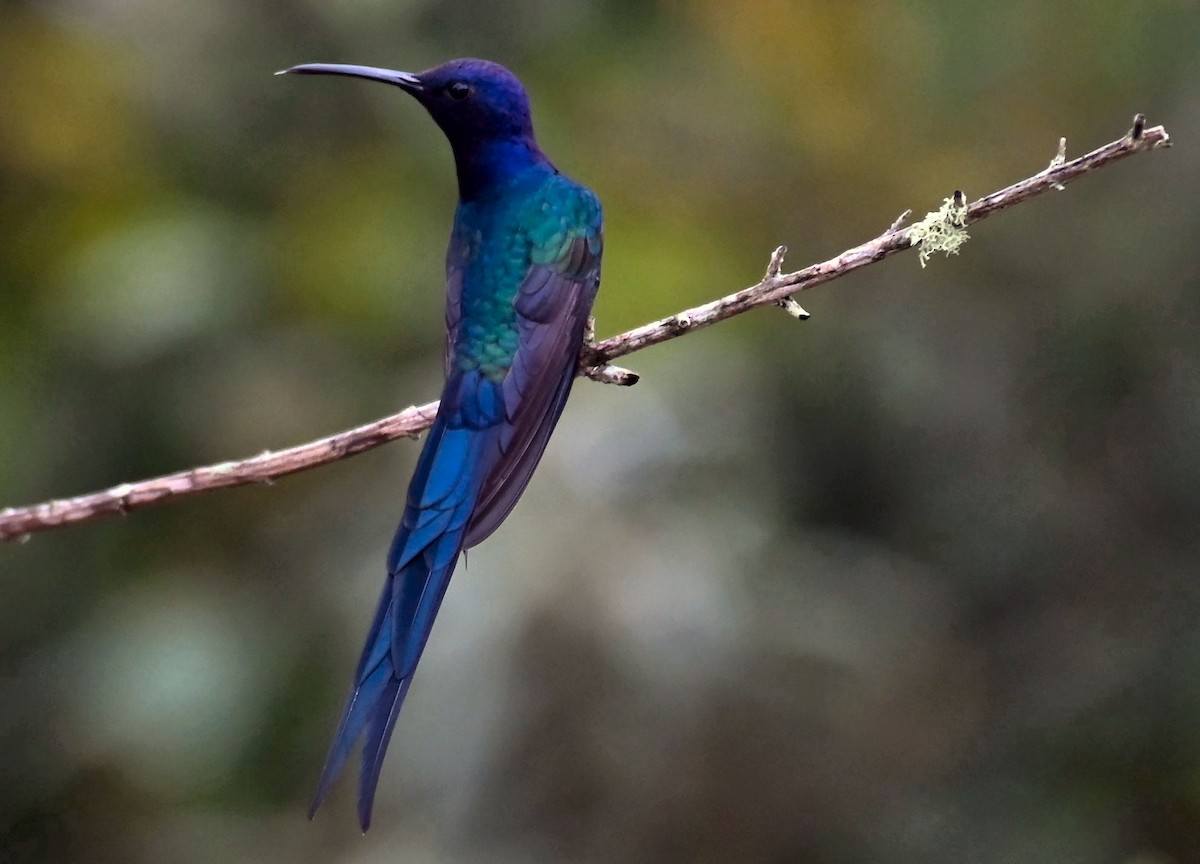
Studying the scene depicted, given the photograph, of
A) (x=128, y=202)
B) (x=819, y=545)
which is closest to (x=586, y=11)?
(x=128, y=202)

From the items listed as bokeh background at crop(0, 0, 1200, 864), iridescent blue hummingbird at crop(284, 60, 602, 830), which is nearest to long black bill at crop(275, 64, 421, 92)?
iridescent blue hummingbird at crop(284, 60, 602, 830)

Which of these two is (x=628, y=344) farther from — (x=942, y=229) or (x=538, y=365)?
(x=942, y=229)

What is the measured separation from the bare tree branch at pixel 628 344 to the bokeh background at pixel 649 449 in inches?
40.0

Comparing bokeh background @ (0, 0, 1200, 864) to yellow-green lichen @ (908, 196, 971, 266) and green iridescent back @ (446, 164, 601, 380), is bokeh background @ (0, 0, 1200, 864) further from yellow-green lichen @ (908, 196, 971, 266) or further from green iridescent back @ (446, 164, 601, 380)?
yellow-green lichen @ (908, 196, 971, 266)

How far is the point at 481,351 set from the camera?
2406 millimetres

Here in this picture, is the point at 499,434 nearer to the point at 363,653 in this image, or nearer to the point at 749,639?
the point at 363,653

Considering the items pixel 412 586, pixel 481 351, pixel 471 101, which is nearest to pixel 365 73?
pixel 471 101

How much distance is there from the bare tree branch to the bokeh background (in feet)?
3.33

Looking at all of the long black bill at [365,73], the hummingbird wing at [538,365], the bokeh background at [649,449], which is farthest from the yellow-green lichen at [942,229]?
the bokeh background at [649,449]

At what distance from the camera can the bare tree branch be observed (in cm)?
188

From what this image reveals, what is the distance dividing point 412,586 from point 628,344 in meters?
0.51

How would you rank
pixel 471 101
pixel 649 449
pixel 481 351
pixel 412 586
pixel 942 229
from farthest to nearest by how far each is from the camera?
pixel 649 449 < pixel 471 101 < pixel 481 351 < pixel 942 229 < pixel 412 586

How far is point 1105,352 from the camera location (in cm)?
381

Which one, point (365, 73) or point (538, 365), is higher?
point (365, 73)
